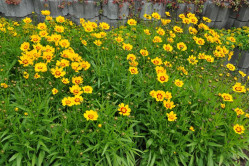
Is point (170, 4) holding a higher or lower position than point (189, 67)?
higher

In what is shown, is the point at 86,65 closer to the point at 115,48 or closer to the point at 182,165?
the point at 115,48

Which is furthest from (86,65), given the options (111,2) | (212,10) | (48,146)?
(212,10)

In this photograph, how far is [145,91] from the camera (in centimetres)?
240

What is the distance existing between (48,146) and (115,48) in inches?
52.3

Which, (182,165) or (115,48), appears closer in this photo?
(182,165)

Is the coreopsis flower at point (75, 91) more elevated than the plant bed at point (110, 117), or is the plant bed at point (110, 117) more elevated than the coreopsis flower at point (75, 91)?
the coreopsis flower at point (75, 91)

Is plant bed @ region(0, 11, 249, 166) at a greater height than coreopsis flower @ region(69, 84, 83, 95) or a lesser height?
lesser

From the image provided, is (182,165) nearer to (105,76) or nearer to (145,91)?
(145,91)

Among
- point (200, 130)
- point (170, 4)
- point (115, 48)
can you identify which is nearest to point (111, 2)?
point (170, 4)

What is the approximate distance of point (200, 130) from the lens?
2.21 meters

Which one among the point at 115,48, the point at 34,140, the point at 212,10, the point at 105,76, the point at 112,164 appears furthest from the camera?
the point at 212,10

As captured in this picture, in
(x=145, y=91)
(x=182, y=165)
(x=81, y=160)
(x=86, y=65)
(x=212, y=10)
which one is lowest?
(x=182, y=165)

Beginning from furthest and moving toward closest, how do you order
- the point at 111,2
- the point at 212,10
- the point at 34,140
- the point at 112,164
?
the point at 212,10, the point at 111,2, the point at 112,164, the point at 34,140

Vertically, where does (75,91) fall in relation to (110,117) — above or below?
above
